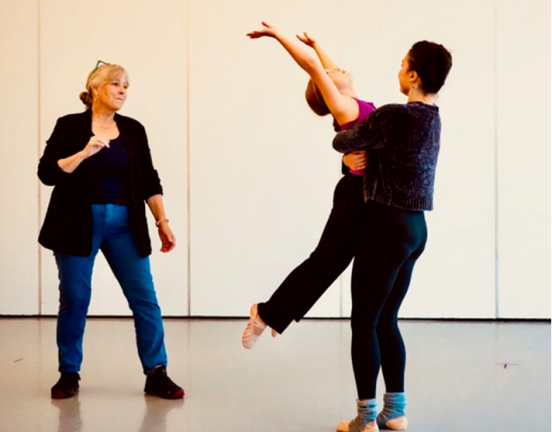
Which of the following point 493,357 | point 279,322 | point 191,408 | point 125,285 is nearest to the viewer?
point 279,322

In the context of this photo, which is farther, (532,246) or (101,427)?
(532,246)

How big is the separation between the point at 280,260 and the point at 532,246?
1.52m

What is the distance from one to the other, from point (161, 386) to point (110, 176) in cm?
84

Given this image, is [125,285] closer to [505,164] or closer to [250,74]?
[250,74]

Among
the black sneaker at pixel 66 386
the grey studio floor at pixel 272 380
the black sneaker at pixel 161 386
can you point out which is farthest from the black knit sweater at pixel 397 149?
the black sneaker at pixel 66 386

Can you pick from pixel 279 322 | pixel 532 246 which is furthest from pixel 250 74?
pixel 279 322

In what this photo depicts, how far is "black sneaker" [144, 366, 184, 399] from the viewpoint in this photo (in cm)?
353

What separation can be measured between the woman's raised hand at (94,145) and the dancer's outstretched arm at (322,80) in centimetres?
75

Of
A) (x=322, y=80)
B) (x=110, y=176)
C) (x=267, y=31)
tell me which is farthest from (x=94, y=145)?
(x=322, y=80)

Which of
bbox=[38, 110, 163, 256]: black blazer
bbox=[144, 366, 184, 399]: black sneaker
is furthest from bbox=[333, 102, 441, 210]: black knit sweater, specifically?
bbox=[144, 366, 184, 399]: black sneaker

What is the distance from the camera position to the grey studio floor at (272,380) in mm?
3184

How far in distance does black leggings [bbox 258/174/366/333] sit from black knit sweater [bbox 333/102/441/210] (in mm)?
102

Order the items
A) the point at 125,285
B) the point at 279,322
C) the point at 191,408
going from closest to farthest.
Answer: the point at 279,322
the point at 191,408
the point at 125,285

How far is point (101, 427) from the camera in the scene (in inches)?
123
